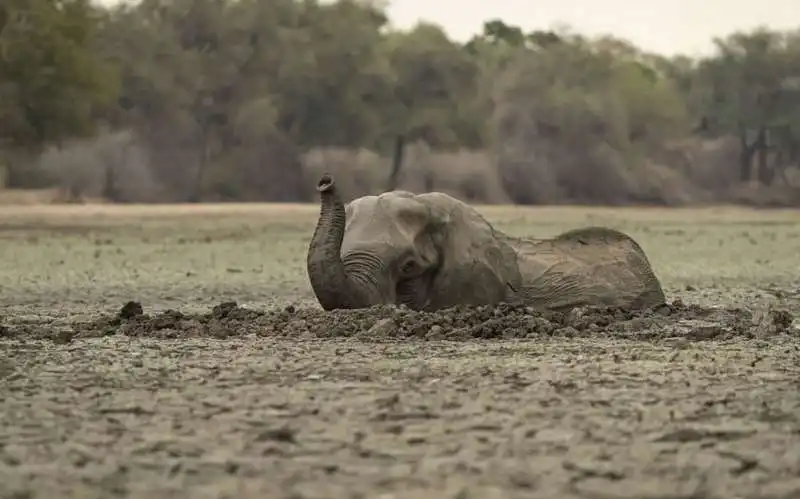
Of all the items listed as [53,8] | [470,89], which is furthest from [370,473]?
[470,89]

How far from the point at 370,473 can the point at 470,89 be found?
41.9 meters

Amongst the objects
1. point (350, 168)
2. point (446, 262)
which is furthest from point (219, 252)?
point (350, 168)

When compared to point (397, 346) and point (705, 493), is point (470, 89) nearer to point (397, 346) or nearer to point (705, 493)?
point (397, 346)

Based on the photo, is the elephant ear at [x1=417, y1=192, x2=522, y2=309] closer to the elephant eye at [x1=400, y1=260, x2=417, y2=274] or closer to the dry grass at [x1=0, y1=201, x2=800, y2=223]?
the elephant eye at [x1=400, y1=260, x2=417, y2=274]

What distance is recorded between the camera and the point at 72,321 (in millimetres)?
8672

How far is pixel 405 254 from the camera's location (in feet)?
26.8

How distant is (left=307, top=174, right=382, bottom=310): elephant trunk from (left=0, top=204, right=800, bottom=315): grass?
279 cm

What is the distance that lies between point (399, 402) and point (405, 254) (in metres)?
3.16

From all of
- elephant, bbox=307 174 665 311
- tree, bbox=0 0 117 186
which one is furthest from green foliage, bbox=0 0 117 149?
elephant, bbox=307 174 665 311

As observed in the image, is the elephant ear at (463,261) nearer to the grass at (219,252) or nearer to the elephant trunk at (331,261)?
the elephant trunk at (331,261)

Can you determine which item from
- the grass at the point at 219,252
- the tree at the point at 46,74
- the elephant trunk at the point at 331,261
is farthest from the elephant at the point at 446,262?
the tree at the point at 46,74

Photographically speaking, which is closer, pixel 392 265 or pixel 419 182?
pixel 392 265

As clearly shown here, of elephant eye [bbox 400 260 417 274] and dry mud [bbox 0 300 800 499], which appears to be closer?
dry mud [bbox 0 300 800 499]

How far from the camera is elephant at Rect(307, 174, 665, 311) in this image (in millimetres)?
7824
